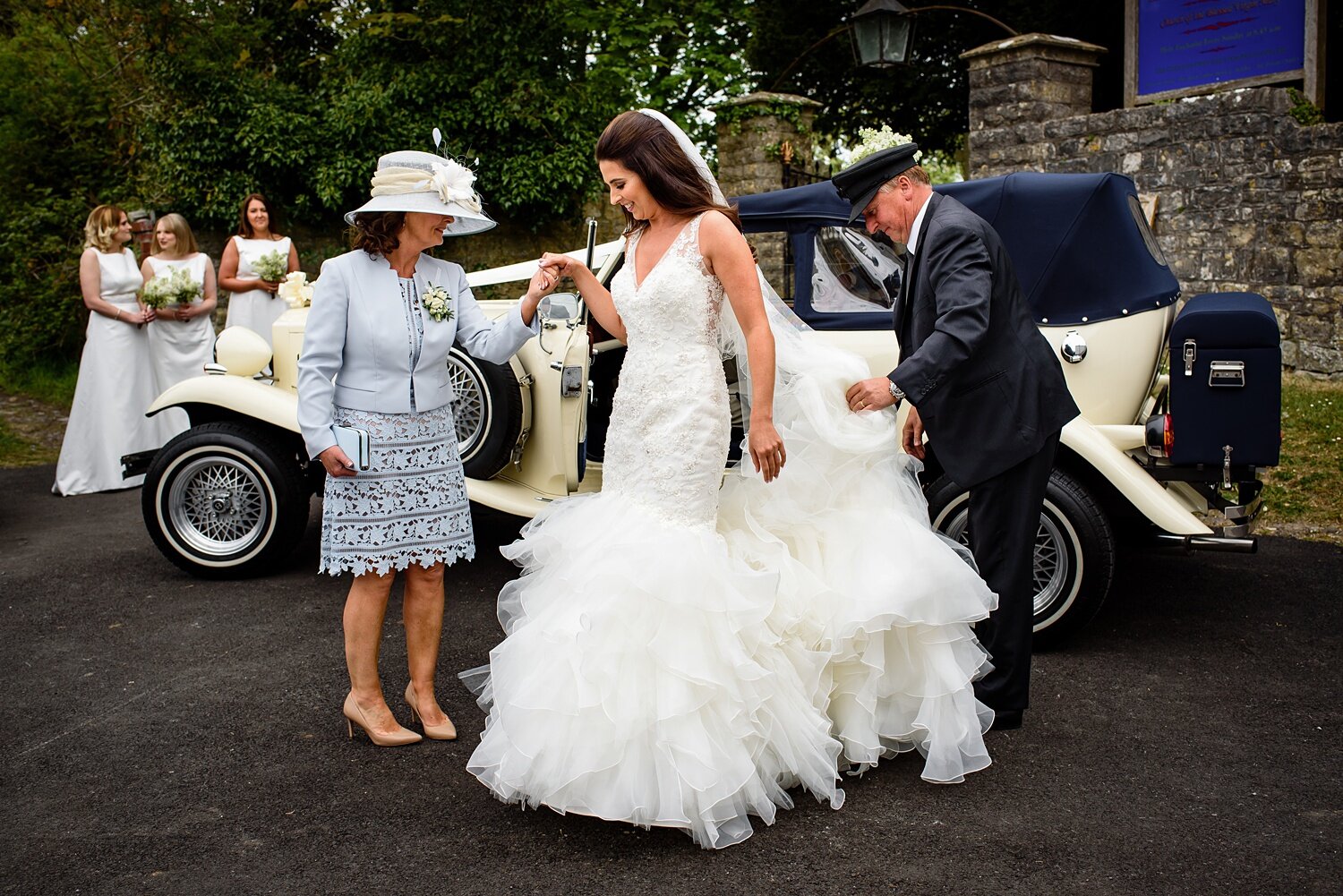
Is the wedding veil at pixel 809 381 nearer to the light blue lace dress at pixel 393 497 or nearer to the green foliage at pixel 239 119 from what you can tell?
the light blue lace dress at pixel 393 497

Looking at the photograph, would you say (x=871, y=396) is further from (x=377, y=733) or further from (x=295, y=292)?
(x=295, y=292)

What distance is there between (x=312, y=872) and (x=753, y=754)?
129 cm

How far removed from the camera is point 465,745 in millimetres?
4051

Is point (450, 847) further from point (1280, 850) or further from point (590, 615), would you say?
point (1280, 850)

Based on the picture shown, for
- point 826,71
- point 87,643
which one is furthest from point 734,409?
point 826,71

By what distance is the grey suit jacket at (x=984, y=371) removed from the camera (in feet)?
12.3

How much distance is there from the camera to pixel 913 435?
423 cm

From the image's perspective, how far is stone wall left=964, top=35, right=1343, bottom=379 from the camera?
973 cm

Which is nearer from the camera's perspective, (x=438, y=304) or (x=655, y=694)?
(x=655, y=694)

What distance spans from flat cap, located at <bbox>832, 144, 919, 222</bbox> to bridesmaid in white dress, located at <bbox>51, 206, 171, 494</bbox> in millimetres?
6593

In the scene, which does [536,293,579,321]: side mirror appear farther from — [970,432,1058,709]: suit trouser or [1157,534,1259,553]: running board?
[1157,534,1259,553]: running board

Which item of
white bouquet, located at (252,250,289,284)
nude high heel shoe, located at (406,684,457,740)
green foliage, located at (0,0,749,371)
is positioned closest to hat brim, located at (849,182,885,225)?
nude high heel shoe, located at (406,684,457,740)

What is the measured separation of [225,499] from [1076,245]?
14.8ft

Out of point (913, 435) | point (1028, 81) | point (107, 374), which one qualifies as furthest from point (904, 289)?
point (1028, 81)
